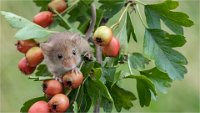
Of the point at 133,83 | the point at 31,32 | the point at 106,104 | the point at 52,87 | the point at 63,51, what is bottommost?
the point at 133,83

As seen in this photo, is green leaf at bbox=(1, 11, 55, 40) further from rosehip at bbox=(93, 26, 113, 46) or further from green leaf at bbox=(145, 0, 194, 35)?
green leaf at bbox=(145, 0, 194, 35)

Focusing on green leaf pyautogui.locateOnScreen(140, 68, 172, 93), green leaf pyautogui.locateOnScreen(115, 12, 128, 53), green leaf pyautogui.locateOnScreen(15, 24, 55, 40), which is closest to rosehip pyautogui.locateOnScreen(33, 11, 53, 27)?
green leaf pyautogui.locateOnScreen(15, 24, 55, 40)

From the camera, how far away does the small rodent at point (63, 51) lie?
260 cm

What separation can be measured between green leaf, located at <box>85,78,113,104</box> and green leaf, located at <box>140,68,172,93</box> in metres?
0.26

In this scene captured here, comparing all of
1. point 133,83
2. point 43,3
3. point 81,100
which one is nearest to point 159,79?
point 81,100

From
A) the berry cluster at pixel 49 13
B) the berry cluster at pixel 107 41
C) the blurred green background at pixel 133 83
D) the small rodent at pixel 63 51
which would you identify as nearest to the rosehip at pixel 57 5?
the berry cluster at pixel 49 13

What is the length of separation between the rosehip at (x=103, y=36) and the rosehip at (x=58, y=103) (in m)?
0.27

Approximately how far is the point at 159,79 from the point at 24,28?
621 mm

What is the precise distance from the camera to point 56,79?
93.9 inches

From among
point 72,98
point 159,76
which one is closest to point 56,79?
point 72,98

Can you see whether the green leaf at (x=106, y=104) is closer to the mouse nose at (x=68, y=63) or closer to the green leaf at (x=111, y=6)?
the mouse nose at (x=68, y=63)

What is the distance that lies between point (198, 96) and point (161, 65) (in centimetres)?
263

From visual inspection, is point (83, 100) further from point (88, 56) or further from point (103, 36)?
point (103, 36)

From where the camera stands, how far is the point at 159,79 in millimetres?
2463
